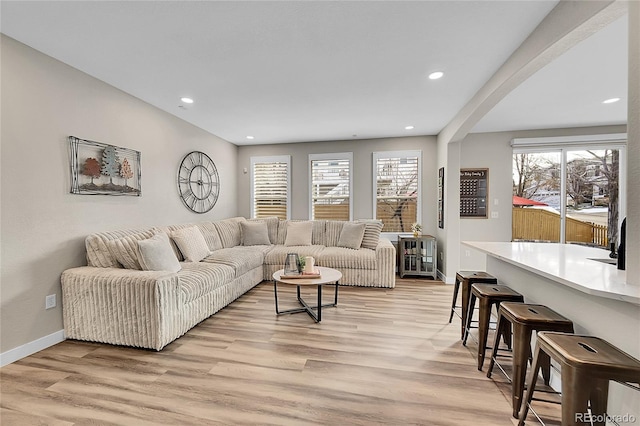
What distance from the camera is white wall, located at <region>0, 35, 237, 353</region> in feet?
6.93

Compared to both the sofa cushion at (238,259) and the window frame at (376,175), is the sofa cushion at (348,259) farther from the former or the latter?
the window frame at (376,175)

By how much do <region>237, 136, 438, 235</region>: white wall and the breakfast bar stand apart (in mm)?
2775

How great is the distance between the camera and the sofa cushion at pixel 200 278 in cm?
260

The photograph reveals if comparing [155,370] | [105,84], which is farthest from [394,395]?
[105,84]

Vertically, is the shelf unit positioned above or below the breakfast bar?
below

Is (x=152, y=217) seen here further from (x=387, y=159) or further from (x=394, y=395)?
(x=387, y=159)

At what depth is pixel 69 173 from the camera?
2529 millimetres

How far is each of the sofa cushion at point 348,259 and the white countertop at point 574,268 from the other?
1742 mm

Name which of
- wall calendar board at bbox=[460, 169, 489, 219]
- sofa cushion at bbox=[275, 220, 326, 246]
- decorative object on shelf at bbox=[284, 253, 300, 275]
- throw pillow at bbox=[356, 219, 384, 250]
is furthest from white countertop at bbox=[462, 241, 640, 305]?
sofa cushion at bbox=[275, 220, 326, 246]

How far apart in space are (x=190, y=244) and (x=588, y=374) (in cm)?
375

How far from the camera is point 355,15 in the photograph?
183 cm

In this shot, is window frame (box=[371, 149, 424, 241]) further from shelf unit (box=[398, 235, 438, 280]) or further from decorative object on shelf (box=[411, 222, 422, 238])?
shelf unit (box=[398, 235, 438, 280])

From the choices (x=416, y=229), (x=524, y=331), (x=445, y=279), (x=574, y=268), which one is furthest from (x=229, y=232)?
(x=574, y=268)

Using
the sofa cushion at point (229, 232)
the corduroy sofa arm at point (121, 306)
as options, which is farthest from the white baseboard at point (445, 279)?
the corduroy sofa arm at point (121, 306)
